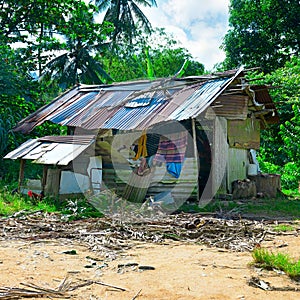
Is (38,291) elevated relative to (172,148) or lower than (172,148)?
lower

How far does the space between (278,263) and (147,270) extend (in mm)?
1367

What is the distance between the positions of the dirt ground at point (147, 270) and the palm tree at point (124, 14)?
21.9m

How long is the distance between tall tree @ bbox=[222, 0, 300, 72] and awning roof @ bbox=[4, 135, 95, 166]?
44.8ft

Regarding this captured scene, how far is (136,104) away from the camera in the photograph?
11.4 metres

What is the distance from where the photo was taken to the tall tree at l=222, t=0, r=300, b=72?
71.4 feet

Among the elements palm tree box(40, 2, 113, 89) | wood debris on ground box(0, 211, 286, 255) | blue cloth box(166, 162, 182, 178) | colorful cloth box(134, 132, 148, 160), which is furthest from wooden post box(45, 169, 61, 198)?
palm tree box(40, 2, 113, 89)

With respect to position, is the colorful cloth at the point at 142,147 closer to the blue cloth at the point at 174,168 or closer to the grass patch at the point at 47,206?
the blue cloth at the point at 174,168

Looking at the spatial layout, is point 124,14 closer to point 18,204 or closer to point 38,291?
point 18,204

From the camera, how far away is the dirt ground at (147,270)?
3.72 metres

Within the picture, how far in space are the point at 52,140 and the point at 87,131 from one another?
58.1 inches

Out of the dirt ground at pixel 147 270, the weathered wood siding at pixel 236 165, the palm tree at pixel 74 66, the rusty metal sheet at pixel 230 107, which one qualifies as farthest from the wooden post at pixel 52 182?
the palm tree at pixel 74 66

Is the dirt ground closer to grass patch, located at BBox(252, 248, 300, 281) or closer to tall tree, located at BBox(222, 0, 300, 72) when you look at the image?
grass patch, located at BBox(252, 248, 300, 281)

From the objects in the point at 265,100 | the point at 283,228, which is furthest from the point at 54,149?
the point at 265,100

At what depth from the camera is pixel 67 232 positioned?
646 cm
